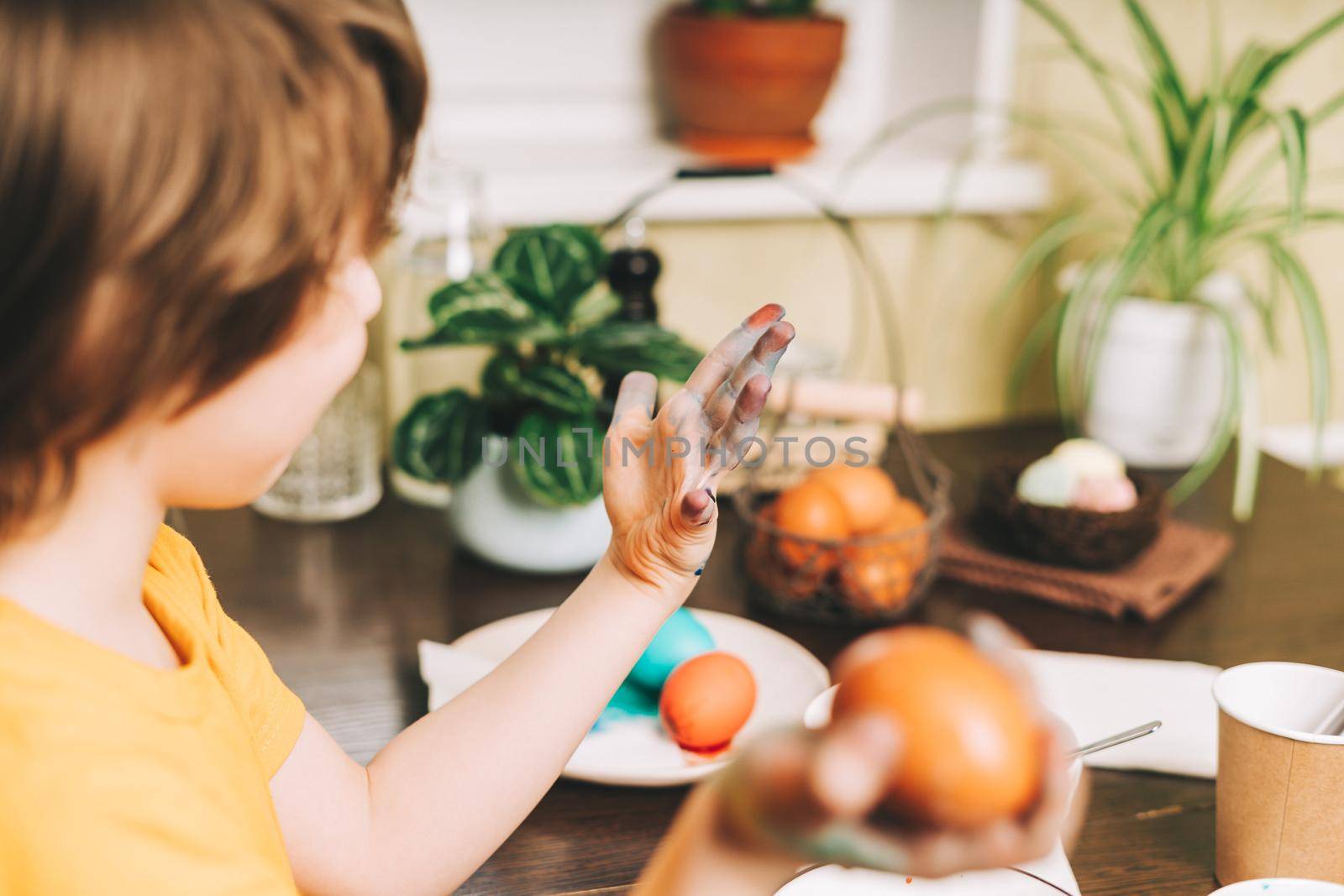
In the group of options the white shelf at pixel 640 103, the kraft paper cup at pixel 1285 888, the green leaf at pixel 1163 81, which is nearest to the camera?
the kraft paper cup at pixel 1285 888

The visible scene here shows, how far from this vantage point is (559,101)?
1652 millimetres

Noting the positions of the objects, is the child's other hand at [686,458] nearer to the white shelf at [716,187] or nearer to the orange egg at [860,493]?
the orange egg at [860,493]

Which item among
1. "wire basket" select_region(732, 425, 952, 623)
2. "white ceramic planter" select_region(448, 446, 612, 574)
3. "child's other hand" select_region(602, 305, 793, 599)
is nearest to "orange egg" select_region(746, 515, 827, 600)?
"wire basket" select_region(732, 425, 952, 623)

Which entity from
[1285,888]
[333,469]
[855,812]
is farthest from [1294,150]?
[855,812]

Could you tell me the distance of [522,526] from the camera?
47.7 inches

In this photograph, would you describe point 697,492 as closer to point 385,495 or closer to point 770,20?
point 385,495

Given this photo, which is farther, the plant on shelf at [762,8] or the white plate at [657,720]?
the plant on shelf at [762,8]

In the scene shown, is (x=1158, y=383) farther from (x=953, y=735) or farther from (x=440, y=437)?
(x=953, y=735)

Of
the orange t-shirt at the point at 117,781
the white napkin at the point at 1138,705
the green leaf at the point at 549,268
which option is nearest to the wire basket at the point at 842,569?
the white napkin at the point at 1138,705

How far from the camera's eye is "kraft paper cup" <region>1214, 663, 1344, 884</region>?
28.8 inches

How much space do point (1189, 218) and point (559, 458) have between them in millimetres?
804

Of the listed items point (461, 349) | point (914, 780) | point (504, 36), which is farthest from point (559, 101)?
point (914, 780)

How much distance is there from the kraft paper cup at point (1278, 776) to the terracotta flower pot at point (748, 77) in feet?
3.18

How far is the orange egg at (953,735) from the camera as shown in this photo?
1.37ft
